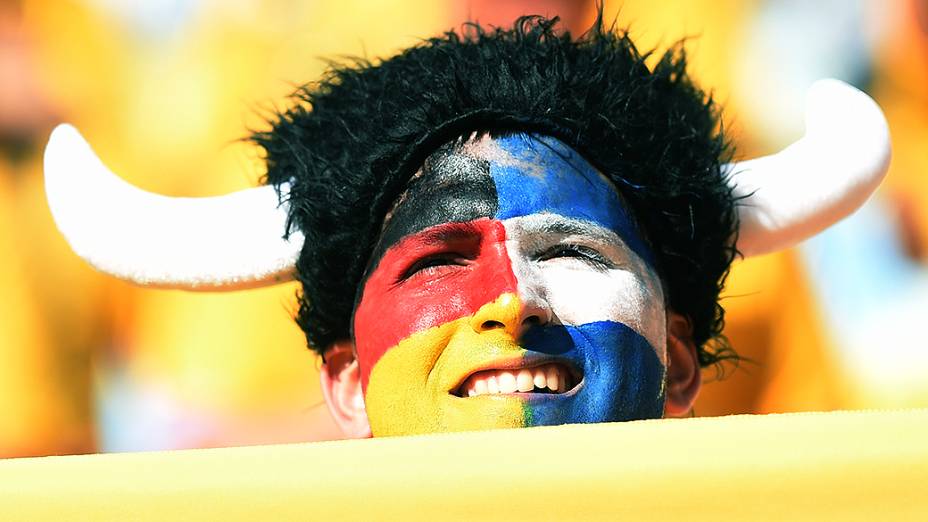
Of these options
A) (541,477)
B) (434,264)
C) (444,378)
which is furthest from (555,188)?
(541,477)

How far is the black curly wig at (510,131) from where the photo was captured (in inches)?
63.0

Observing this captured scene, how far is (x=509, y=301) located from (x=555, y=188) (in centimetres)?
21

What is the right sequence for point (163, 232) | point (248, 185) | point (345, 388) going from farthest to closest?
point (248, 185), point (345, 388), point (163, 232)

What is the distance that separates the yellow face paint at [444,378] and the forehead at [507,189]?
15 cm

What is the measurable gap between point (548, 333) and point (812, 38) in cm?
151

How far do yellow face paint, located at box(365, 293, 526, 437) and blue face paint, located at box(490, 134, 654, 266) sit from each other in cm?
16

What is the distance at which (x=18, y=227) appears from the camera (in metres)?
2.67

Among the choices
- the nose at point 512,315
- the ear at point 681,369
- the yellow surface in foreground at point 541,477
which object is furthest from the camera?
the ear at point 681,369

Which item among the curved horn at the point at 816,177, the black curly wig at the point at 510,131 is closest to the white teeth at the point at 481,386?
the black curly wig at the point at 510,131

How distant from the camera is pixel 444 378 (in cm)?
143

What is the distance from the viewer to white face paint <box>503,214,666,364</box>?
4.75 feet

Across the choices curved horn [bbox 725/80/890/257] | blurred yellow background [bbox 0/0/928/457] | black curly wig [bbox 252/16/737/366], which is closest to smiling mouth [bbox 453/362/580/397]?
black curly wig [bbox 252/16/737/366]

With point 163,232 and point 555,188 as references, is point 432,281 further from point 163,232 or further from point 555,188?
point 163,232

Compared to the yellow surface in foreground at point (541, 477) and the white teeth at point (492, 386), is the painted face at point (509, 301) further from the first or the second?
the yellow surface in foreground at point (541, 477)
